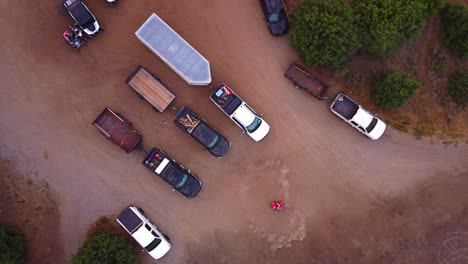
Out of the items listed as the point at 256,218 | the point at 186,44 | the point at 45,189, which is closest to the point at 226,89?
the point at 186,44

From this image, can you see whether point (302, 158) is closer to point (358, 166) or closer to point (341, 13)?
point (358, 166)

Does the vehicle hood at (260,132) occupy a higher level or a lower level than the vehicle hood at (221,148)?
higher

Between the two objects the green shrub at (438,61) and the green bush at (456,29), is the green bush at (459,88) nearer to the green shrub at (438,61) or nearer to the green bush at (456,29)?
the green shrub at (438,61)

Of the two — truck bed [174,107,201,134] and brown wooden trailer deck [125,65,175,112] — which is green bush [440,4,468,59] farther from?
brown wooden trailer deck [125,65,175,112]

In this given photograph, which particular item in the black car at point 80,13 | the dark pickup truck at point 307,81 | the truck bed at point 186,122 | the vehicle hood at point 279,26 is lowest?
the truck bed at point 186,122

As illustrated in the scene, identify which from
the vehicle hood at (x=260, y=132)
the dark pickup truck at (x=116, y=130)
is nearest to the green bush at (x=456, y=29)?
the vehicle hood at (x=260, y=132)

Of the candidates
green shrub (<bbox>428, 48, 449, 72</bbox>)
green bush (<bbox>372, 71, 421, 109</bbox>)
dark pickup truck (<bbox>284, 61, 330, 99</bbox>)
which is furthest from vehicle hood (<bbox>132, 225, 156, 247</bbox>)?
green shrub (<bbox>428, 48, 449, 72</bbox>)

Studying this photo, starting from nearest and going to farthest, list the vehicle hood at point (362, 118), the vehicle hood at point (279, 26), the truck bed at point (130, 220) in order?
the truck bed at point (130, 220)
the vehicle hood at point (362, 118)
the vehicle hood at point (279, 26)
